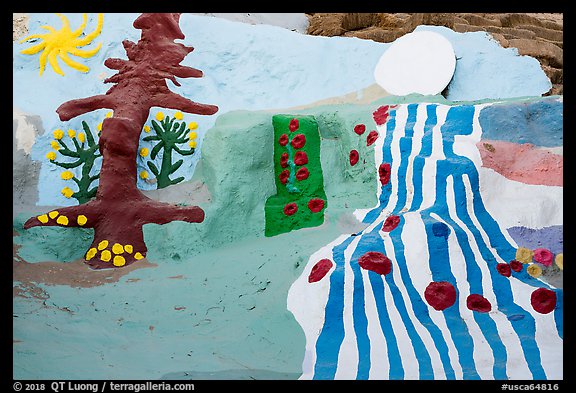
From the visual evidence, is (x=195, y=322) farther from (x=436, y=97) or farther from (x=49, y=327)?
(x=436, y=97)

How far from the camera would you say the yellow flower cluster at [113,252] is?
643 centimetres

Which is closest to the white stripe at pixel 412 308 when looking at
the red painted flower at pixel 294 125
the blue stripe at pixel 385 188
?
the blue stripe at pixel 385 188

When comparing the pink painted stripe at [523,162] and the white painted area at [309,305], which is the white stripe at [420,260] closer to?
the white painted area at [309,305]

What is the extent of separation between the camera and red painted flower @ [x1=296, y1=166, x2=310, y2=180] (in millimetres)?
6859

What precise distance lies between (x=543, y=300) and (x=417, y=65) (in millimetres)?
3741

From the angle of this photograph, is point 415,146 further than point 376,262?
Yes

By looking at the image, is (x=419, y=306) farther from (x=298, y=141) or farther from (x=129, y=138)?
(x=129, y=138)

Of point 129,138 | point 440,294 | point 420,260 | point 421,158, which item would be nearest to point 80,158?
point 129,138

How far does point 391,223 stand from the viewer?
540cm

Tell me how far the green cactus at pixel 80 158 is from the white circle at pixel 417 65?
3.81 metres

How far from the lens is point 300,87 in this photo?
796cm

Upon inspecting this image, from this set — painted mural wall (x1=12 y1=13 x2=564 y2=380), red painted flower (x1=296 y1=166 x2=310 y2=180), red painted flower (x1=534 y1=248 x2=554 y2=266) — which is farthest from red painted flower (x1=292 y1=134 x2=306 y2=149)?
red painted flower (x1=534 y1=248 x2=554 y2=266)

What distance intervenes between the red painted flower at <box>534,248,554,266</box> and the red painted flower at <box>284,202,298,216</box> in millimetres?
2642
